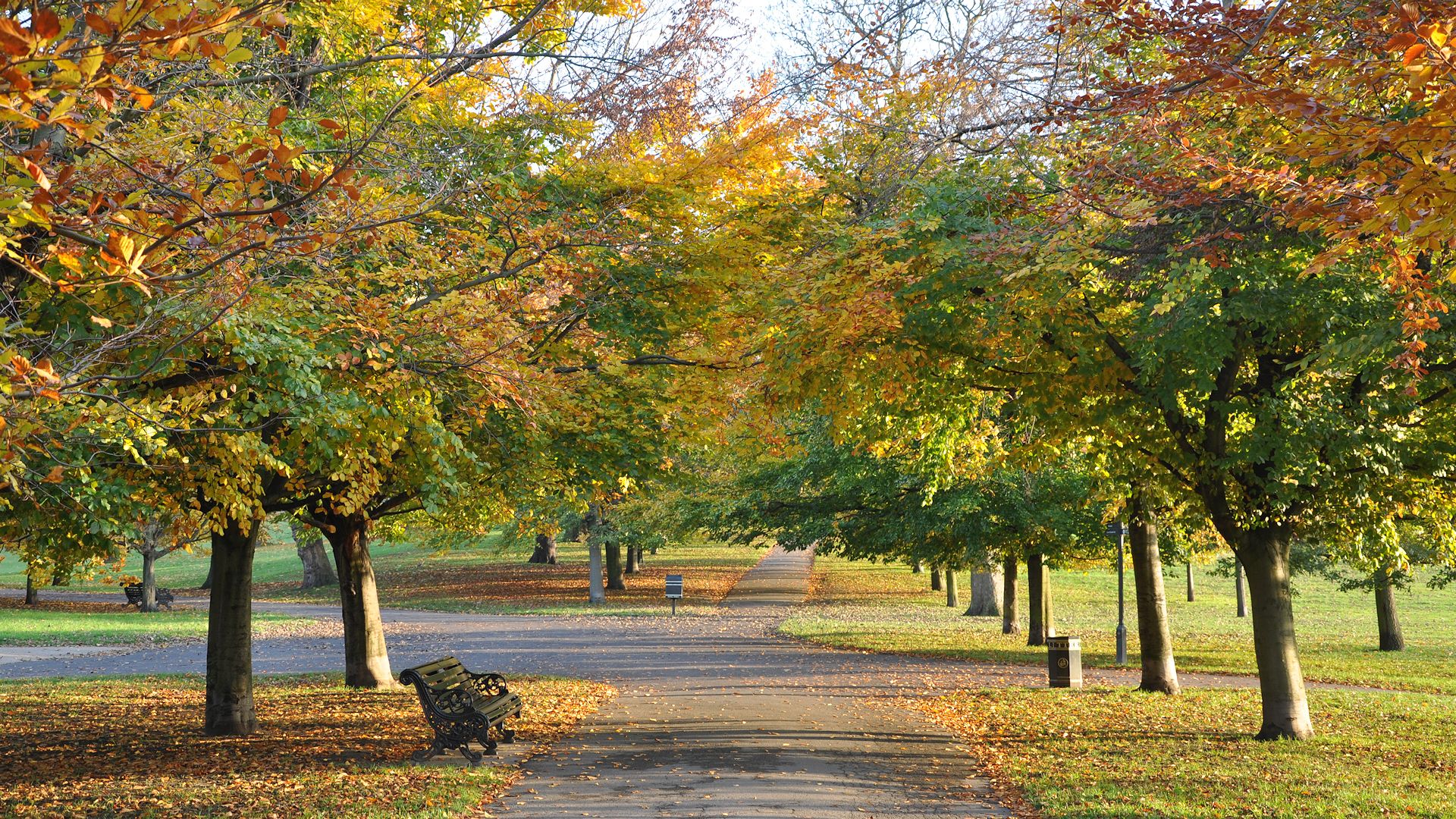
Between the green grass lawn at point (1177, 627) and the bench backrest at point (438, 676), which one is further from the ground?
the bench backrest at point (438, 676)

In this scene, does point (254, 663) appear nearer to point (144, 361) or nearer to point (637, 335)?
point (637, 335)

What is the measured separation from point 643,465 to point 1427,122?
26.4 feet

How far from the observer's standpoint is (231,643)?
11797 mm

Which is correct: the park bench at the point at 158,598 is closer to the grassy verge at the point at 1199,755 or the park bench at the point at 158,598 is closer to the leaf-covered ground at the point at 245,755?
the leaf-covered ground at the point at 245,755

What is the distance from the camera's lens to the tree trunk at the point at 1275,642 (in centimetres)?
1089

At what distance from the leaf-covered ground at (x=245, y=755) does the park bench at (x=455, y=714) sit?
32cm

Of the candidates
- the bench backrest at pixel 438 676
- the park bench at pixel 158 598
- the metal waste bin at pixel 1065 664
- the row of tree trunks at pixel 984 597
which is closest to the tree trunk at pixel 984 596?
the row of tree trunks at pixel 984 597

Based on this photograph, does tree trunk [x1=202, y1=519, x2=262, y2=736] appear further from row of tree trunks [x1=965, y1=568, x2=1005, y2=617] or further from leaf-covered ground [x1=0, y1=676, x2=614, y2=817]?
row of tree trunks [x1=965, y1=568, x2=1005, y2=617]

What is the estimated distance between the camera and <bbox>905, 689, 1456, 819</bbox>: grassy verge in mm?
8422

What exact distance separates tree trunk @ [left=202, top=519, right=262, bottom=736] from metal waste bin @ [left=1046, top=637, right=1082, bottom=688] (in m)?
10.6

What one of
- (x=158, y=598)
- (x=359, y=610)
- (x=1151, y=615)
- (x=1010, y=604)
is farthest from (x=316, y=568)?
(x=1151, y=615)

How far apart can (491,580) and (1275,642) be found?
37904 millimetres

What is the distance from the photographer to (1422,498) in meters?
11.2

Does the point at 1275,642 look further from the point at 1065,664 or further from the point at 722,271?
the point at 722,271
